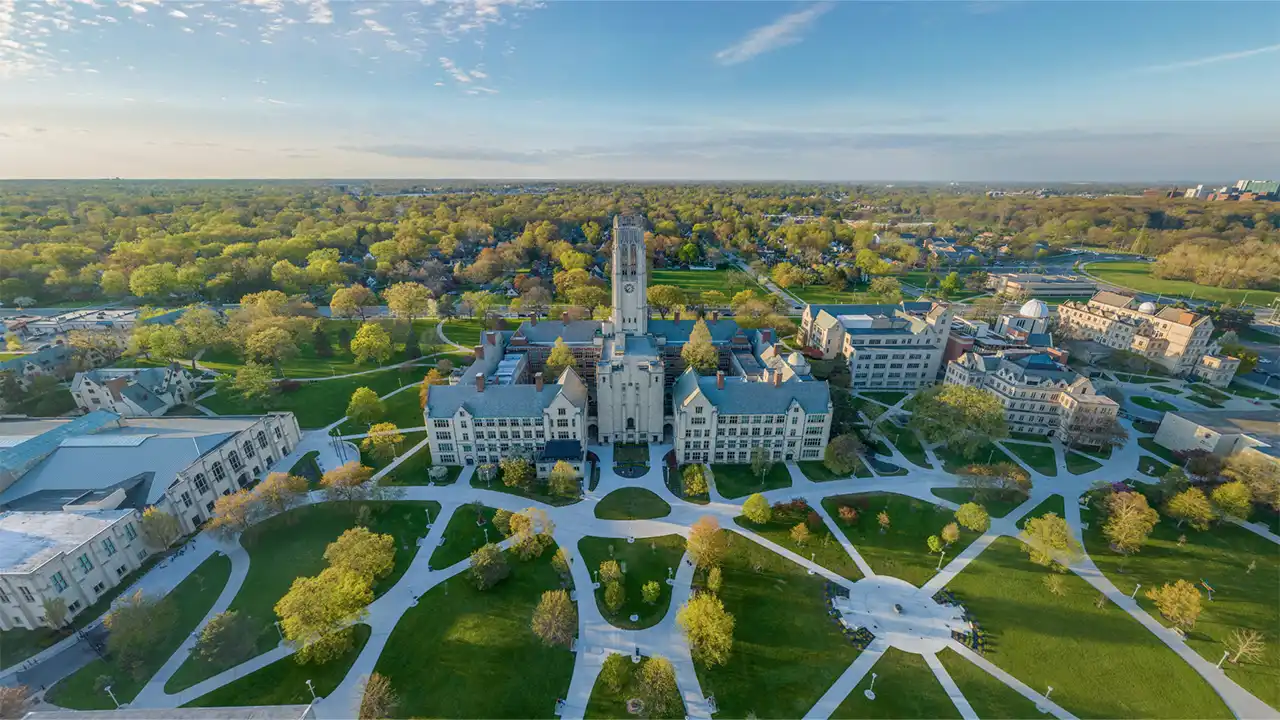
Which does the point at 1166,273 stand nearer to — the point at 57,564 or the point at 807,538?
the point at 807,538

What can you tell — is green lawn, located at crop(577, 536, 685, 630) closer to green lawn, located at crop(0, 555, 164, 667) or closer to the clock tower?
the clock tower

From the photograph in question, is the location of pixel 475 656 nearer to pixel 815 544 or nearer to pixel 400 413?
pixel 815 544

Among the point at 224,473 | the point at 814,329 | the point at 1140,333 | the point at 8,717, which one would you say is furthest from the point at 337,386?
the point at 1140,333

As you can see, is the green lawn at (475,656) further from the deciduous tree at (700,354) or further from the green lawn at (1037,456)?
the green lawn at (1037,456)

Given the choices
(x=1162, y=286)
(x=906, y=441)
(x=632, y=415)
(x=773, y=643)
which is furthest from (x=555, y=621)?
(x=1162, y=286)

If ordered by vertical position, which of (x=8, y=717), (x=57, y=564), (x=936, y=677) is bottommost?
Answer: (x=936, y=677)

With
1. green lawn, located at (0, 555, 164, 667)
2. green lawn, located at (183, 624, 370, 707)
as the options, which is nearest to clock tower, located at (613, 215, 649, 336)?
green lawn, located at (183, 624, 370, 707)
